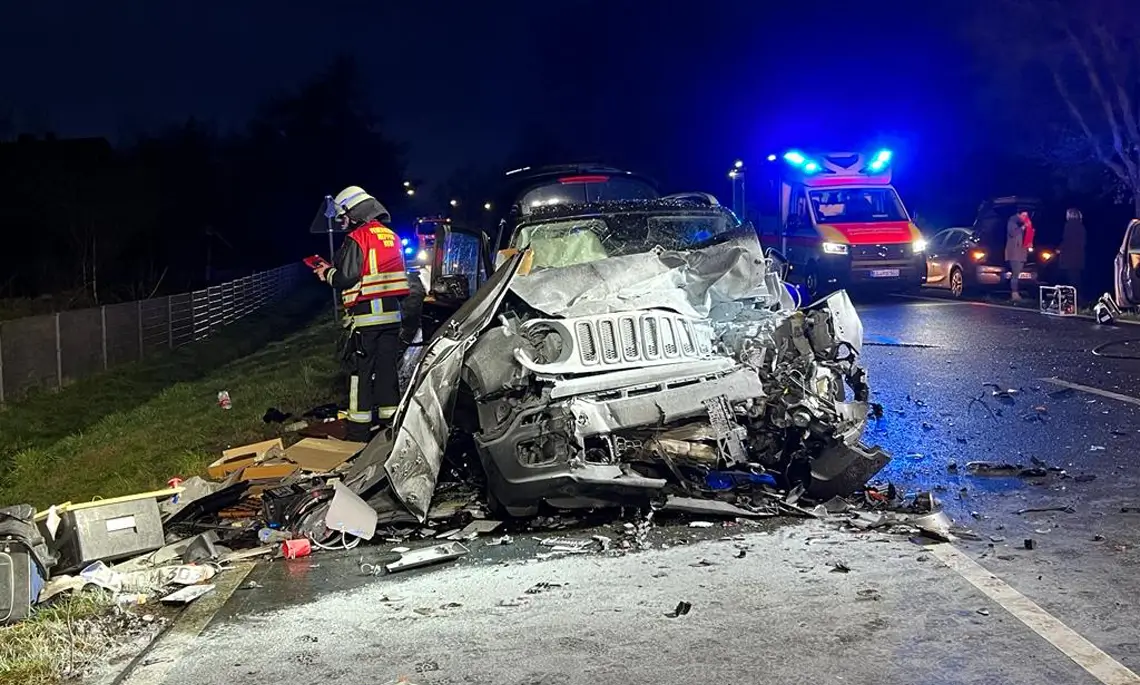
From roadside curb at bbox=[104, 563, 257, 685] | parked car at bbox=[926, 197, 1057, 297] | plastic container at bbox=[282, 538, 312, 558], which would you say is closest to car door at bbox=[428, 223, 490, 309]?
plastic container at bbox=[282, 538, 312, 558]

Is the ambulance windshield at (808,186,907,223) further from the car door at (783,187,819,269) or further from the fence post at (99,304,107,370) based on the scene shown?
the fence post at (99,304,107,370)

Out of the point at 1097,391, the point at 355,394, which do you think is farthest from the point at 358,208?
the point at 1097,391

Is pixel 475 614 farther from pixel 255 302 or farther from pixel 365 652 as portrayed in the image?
pixel 255 302

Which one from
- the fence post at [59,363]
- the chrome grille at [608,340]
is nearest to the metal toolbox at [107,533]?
the chrome grille at [608,340]

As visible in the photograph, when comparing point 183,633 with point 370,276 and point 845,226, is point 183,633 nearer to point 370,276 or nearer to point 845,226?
point 370,276

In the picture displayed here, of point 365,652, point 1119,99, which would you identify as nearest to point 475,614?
point 365,652

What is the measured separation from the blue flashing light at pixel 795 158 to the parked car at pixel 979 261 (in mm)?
4972

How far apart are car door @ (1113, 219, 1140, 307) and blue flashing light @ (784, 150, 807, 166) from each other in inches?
226

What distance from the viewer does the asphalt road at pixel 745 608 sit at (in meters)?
3.75

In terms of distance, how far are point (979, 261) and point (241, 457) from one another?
17.1 meters

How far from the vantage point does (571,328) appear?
18.4 ft

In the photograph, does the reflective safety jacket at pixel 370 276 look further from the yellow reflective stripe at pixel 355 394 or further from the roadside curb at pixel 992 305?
the roadside curb at pixel 992 305

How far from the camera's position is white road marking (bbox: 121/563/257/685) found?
394 centimetres

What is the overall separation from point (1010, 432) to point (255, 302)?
92.7 ft
